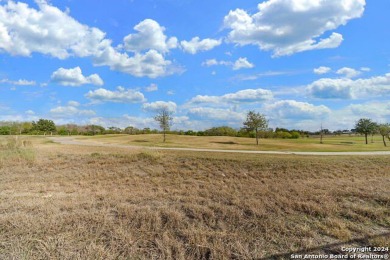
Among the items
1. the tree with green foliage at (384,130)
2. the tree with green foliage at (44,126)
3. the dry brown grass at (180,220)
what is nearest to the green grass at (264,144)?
the tree with green foliage at (384,130)

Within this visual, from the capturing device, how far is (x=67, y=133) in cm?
10100

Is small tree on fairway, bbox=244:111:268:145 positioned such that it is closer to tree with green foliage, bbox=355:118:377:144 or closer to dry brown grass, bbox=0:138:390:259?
tree with green foliage, bbox=355:118:377:144

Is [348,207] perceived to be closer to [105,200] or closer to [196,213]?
[196,213]

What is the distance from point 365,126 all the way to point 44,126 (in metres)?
99.2

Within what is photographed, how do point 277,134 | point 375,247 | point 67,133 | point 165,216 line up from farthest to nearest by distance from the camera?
1. point 67,133
2. point 277,134
3. point 165,216
4. point 375,247

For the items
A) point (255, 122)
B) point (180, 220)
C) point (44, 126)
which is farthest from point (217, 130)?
point (180, 220)

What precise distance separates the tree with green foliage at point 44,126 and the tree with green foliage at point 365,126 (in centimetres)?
9594

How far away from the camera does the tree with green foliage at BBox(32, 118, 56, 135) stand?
3856 inches

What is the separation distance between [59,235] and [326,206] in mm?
5809

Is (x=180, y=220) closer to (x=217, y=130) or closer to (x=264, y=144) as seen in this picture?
(x=264, y=144)

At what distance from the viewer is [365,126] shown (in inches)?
2239

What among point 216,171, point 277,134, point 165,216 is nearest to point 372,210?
point 165,216

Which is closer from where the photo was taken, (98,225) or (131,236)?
(131,236)

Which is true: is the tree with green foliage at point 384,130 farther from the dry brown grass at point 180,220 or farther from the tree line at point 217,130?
the dry brown grass at point 180,220
